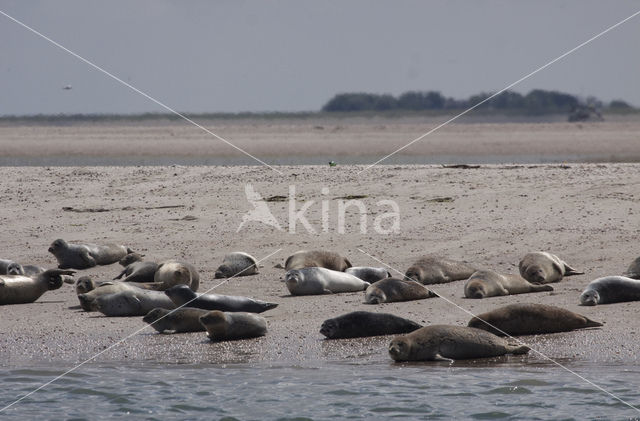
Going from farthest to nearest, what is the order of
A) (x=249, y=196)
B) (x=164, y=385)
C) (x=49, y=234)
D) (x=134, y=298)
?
(x=249, y=196) → (x=49, y=234) → (x=134, y=298) → (x=164, y=385)

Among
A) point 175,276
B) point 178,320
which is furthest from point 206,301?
point 175,276

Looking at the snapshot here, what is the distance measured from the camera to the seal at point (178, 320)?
8.51 meters

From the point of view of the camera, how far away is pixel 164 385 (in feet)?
23.3

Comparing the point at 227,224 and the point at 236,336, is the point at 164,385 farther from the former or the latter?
the point at 227,224

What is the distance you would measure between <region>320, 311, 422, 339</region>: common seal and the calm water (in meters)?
0.67

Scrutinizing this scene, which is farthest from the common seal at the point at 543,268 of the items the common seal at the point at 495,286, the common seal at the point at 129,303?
the common seal at the point at 129,303

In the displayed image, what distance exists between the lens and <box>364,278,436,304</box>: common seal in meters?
9.25

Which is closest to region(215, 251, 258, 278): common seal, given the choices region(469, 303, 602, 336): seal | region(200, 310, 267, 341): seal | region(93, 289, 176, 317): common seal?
region(93, 289, 176, 317): common seal

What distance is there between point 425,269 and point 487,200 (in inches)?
144

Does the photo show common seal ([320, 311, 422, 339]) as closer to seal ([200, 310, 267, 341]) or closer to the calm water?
seal ([200, 310, 267, 341])

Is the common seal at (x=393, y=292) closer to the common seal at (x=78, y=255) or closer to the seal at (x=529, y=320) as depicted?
the seal at (x=529, y=320)

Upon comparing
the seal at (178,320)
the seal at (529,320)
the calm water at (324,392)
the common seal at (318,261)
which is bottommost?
the calm water at (324,392)

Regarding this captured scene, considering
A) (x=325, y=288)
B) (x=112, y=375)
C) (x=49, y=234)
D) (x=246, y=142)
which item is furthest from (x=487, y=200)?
(x=246, y=142)

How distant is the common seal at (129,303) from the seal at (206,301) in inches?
9.0
